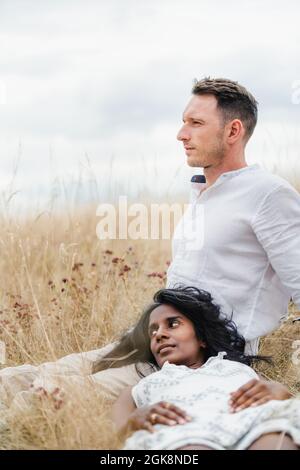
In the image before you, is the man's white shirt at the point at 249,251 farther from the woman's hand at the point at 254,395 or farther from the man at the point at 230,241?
the woman's hand at the point at 254,395

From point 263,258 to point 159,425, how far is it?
1057 mm

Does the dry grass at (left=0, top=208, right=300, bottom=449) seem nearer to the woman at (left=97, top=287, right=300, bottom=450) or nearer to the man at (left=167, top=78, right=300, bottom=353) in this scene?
the woman at (left=97, top=287, right=300, bottom=450)

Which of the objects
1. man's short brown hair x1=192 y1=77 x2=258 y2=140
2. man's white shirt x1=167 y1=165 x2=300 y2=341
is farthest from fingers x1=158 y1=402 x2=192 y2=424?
man's short brown hair x1=192 y1=77 x2=258 y2=140

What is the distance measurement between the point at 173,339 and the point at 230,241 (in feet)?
1.70

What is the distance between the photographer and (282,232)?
3219 millimetres

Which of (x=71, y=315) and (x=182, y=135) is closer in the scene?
(x=182, y=135)

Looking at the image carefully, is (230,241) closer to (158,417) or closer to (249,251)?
(249,251)

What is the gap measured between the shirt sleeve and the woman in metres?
0.30

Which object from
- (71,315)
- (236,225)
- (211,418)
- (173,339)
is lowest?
(71,315)

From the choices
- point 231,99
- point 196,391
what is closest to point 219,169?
point 231,99

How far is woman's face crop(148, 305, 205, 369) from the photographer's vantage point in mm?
3027
